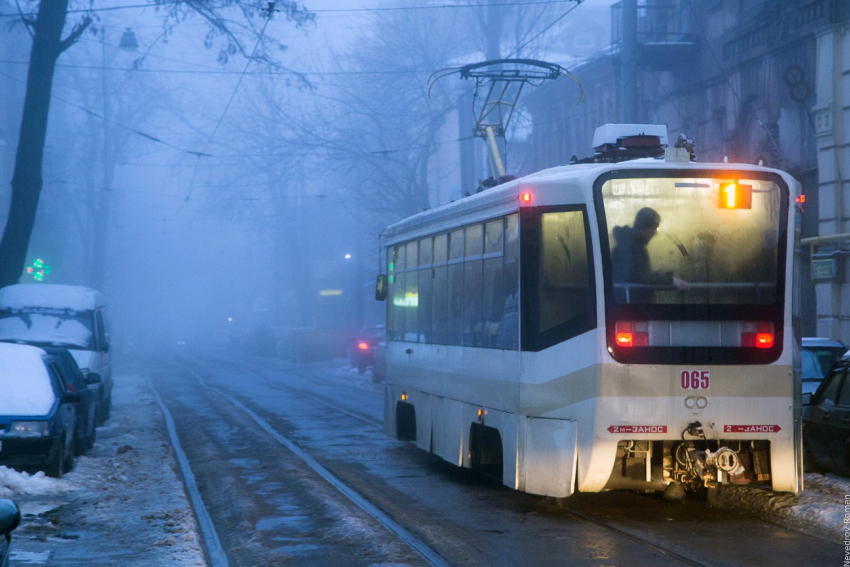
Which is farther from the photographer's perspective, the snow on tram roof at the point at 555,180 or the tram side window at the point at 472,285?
the tram side window at the point at 472,285

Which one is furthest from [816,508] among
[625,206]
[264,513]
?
[264,513]

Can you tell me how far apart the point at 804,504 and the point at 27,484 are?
292 inches

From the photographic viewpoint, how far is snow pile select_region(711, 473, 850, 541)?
29.1ft

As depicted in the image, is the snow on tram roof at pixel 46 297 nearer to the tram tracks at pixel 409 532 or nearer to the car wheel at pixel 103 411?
the car wheel at pixel 103 411

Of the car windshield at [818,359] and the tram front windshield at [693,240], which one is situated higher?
the tram front windshield at [693,240]

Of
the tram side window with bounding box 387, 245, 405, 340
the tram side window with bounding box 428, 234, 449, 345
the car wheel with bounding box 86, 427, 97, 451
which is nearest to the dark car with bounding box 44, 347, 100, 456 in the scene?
the car wheel with bounding box 86, 427, 97, 451

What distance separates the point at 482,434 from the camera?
1087 centimetres

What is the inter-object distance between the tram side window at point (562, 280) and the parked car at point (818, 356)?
675cm

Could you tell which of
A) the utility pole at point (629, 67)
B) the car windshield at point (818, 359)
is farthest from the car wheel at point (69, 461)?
the utility pole at point (629, 67)

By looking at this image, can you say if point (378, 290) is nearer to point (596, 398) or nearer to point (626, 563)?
point (596, 398)

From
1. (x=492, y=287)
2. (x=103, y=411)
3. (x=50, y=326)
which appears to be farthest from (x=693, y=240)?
(x=50, y=326)

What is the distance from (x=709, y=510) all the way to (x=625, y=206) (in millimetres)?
2880

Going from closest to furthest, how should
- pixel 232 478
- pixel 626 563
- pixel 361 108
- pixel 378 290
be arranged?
pixel 626 563, pixel 232 478, pixel 378 290, pixel 361 108

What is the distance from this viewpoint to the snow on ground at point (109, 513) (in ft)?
27.4
